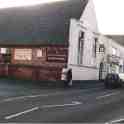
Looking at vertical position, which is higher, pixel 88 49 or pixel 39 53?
pixel 88 49

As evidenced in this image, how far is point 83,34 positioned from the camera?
1485 inches

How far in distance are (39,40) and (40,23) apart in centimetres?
250

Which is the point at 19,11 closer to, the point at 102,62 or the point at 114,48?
the point at 102,62

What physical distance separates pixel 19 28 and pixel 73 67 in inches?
319

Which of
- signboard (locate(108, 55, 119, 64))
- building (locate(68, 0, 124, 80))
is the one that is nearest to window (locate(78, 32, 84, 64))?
building (locate(68, 0, 124, 80))

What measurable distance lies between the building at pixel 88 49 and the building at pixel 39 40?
1104mm

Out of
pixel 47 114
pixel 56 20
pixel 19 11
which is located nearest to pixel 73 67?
pixel 56 20

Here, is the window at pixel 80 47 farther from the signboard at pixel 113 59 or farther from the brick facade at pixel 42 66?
the signboard at pixel 113 59

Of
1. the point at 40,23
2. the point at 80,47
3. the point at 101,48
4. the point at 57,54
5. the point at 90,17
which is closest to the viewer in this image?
the point at 57,54

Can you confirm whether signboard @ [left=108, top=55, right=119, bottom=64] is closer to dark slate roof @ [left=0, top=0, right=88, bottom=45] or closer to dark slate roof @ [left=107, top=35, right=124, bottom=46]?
dark slate roof @ [left=107, top=35, right=124, bottom=46]

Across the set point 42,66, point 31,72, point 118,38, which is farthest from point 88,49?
point 118,38

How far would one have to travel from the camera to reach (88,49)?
39.3 meters

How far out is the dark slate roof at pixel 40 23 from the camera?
34469mm

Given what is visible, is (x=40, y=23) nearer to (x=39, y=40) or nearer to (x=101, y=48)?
(x=39, y=40)
